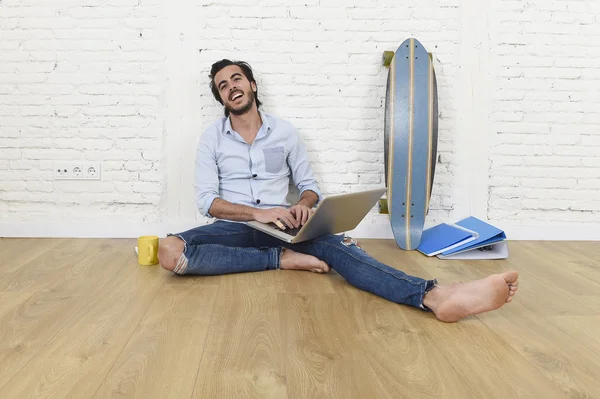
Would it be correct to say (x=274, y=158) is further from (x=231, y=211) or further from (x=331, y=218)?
(x=331, y=218)

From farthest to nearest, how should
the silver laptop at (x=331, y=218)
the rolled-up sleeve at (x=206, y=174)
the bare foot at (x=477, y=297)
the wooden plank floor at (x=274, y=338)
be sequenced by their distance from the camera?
the rolled-up sleeve at (x=206, y=174) → the silver laptop at (x=331, y=218) → the bare foot at (x=477, y=297) → the wooden plank floor at (x=274, y=338)

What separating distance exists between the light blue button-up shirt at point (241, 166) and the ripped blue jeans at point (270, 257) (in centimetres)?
19

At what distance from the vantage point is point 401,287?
196 centimetres

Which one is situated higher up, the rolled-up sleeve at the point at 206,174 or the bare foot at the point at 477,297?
the rolled-up sleeve at the point at 206,174

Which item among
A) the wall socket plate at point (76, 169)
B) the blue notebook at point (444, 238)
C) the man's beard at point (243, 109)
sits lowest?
the blue notebook at point (444, 238)

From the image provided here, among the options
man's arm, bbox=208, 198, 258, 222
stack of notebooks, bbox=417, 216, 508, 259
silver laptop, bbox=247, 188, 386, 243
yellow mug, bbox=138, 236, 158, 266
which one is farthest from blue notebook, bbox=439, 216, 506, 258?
yellow mug, bbox=138, 236, 158, 266

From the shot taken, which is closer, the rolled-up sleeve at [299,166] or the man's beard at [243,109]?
the man's beard at [243,109]

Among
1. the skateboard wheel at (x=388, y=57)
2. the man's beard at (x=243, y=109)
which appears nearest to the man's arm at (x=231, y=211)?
the man's beard at (x=243, y=109)

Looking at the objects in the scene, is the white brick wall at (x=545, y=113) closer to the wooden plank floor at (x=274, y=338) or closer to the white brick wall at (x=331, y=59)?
the white brick wall at (x=331, y=59)

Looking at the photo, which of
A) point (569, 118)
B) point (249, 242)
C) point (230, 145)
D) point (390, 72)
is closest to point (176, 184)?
point (230, 145)

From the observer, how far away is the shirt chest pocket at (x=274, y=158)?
277cm

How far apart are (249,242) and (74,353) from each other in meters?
1.09

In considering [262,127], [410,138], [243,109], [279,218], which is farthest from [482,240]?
[243,109]

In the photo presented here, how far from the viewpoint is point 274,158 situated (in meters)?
2.79
